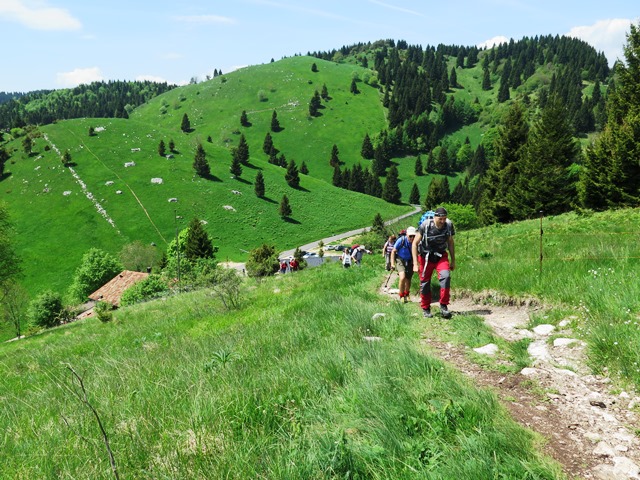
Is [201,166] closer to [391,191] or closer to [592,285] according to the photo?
[391,191]

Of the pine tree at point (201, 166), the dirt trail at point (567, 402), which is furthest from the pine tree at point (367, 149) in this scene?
the dirt trail at point (567, 402)

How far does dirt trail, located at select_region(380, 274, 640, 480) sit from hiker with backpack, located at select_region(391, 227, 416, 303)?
4110 millimetres

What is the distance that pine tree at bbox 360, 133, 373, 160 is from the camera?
15862 centimetres

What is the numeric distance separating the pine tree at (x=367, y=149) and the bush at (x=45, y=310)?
410 feet

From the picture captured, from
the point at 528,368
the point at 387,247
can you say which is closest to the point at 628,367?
the point at 528,368

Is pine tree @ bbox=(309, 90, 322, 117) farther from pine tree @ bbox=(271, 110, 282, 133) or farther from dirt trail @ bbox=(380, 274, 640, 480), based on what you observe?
dirt trail @ bbox=(380, 274, 640, 480)

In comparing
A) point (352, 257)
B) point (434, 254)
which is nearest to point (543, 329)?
point (434, 254)

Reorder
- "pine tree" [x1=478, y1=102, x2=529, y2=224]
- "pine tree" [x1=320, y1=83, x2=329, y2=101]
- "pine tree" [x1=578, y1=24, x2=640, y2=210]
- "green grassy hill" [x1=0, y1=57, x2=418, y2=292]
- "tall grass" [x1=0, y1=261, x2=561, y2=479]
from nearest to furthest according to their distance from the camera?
"tall grass" [x1=0, y1=261, x2=561, y2=479] → "pine tree" [x1=578, y1=24, x2=640, y2=210] → "pine tree" [x1=478, y1=102, x2=529, y2=224] → "green grassy hill" [x1=0, y1=57, x2=418, y2=292] → "pine tree" [x1=320, y1=83, x2=329, y2=101]

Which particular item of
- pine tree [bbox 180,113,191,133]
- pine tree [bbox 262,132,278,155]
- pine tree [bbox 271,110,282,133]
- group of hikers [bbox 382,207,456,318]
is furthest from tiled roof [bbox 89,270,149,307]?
pine tree [bbox 180,113,191,133]

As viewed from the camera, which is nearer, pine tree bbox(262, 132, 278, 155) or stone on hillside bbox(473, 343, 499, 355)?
stone on hillside bbox(473, 343, 499, 355)

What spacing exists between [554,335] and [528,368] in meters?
1.31

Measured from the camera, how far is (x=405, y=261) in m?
10.4

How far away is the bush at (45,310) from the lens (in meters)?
56.9

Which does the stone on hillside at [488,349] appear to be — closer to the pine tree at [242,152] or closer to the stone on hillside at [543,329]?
the stone on hillside at [543,329]
